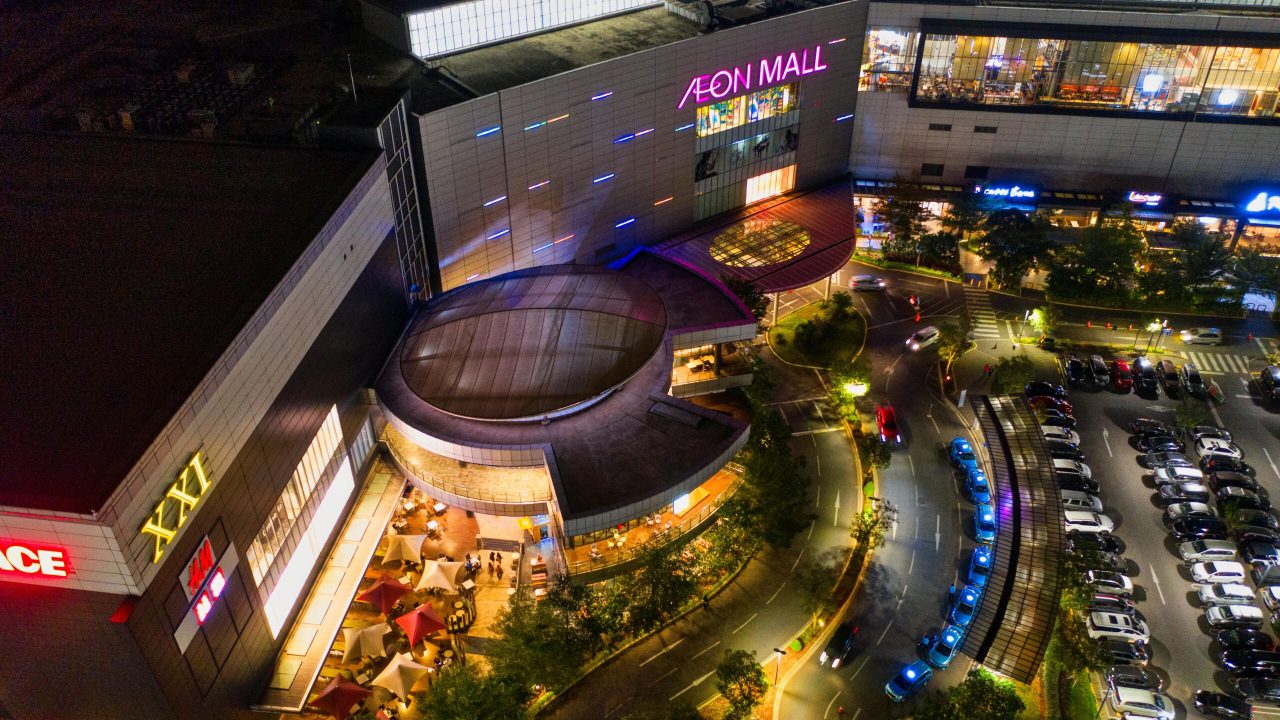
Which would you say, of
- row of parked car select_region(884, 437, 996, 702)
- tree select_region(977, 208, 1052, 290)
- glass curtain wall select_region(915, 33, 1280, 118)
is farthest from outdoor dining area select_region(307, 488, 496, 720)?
glass curtain wall select_region(915, 33, 1280, 118)

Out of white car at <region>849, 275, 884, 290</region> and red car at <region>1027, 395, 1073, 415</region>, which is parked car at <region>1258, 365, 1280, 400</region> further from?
white car at <region>849, 275, 884, 290</region>

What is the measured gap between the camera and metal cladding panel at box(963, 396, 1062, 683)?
6194 cm

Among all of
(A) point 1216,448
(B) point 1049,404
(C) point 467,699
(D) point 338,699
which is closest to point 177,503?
(D) point 338,699

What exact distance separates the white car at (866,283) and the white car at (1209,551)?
39.3m

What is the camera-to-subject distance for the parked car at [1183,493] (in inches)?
2933

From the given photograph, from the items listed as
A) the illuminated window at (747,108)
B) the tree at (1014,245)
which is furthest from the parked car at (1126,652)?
the illuminated window at (747,108)

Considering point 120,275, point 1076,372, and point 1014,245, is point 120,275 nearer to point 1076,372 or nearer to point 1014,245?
point 1076,372

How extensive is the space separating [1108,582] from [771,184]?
5169cm

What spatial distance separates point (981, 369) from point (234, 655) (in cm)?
6853

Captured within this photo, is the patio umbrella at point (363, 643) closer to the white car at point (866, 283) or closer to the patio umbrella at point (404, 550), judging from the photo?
the patio umbrella at point (404, 550)

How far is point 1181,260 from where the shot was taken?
95.2 meters

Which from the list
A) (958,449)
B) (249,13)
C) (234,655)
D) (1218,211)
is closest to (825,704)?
(958,449)

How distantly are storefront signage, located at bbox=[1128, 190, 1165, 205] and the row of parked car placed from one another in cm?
3997

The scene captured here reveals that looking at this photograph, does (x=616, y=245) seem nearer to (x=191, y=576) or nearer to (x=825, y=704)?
(x=825, y=704)
